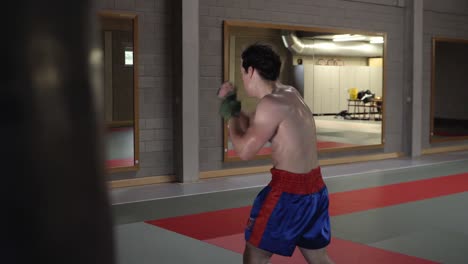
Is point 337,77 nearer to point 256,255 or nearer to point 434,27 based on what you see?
point 434,27

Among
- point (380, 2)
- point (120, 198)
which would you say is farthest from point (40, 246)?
point (380, 2)

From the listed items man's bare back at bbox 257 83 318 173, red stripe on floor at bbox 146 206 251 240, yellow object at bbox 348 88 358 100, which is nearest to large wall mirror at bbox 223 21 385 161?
yellow object at bbox 348 88 358 100

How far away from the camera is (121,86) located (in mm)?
8133

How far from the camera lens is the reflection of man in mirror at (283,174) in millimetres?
3070

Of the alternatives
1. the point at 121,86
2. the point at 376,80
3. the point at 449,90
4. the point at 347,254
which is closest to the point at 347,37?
the point at 376,80

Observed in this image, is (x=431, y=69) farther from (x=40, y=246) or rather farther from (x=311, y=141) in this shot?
(x=40, y=246)

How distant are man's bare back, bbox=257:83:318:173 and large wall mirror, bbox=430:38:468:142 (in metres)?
10.3

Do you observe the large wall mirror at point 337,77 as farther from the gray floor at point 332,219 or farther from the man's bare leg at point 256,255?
the man's bare leg at point 256,255

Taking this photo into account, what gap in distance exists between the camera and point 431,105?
501 inches

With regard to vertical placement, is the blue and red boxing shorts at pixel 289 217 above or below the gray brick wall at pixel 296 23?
below

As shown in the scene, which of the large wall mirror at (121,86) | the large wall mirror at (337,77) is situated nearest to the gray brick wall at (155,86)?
the large wall mirror at (121,86)

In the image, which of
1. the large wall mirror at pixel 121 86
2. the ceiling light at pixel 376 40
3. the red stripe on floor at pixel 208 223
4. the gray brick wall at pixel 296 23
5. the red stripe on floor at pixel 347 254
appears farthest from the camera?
the ceiling light at pixel 376 40

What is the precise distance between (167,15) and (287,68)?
2540 millimetres

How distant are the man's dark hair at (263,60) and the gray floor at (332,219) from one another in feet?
4.45
